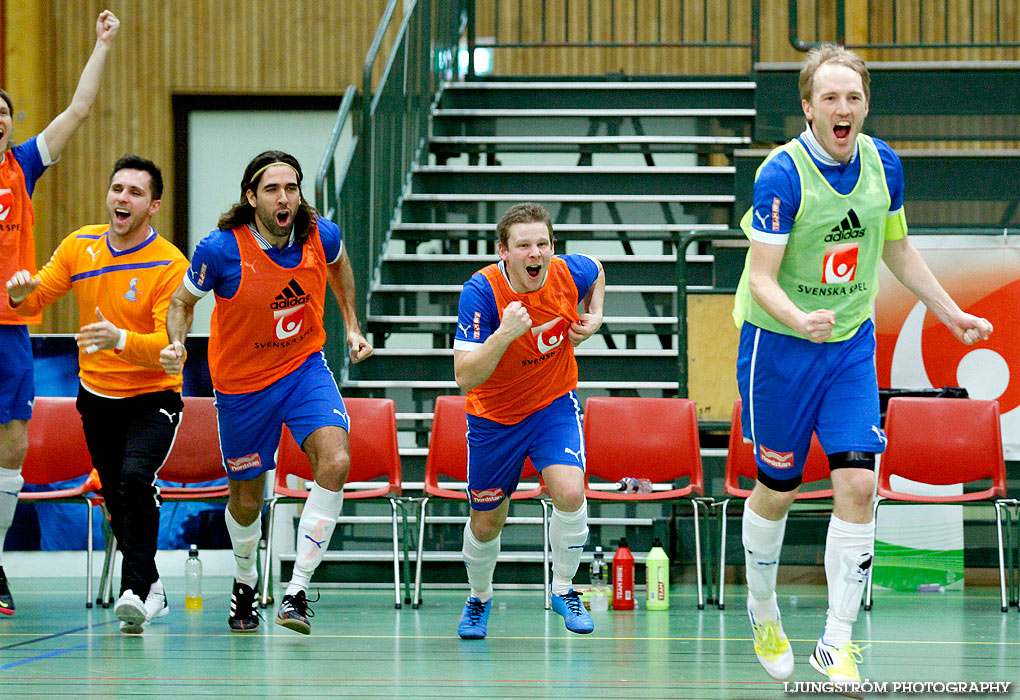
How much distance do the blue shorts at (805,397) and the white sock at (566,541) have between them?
1.33m

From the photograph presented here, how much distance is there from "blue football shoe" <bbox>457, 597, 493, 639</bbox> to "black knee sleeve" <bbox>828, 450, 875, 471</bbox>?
213cm

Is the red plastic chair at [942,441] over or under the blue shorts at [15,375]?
under

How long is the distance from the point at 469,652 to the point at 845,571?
1.81 meters

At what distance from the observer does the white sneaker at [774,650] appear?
13.2 feet

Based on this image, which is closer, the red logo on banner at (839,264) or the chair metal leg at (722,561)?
the red logo on banner at (839,264)

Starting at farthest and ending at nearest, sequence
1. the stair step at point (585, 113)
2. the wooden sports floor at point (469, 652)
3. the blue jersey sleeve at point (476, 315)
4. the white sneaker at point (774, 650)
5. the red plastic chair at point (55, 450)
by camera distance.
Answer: the stair step at point (585, 113) < the red plastic chair at point (55, 450) < the blue jersey sleeve at point (476, 315) < the wooden sports floor at point (469, 652) < the white sneaker at point (774, 650)

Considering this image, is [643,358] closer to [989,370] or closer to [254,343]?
[989,370]

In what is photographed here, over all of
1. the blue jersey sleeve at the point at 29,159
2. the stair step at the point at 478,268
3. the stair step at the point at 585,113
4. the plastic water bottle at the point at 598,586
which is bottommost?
the plastic water bottle at the point at 598,586

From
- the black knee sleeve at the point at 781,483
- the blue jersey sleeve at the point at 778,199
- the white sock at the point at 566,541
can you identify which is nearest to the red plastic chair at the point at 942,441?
the white sock at the point at 566,541

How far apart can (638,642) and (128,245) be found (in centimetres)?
292

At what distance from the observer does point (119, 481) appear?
5695mm

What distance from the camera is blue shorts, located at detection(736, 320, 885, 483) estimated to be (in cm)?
393

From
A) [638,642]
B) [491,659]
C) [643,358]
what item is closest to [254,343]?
[491,659]

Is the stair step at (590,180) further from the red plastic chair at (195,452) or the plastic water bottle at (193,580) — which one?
the plastic water bottle at (193,580)
